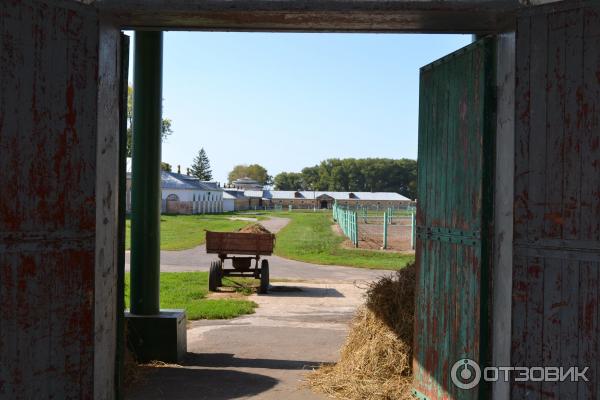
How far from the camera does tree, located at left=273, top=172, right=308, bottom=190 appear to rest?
542ft

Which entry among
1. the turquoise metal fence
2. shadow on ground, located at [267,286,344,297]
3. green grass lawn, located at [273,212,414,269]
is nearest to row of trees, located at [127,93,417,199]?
the turquoise metal fence

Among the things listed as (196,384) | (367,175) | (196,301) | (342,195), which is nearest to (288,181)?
(367,175)

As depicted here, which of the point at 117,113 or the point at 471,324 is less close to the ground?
the point at 117,113

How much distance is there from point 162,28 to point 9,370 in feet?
9.59

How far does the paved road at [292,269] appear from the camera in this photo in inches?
654

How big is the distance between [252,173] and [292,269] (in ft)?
529

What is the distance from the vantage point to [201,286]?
13953mm

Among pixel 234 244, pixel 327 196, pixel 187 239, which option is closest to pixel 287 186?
pixel 327 196

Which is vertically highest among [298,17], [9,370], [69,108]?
[298,17]

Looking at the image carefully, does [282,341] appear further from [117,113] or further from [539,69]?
[539,69]

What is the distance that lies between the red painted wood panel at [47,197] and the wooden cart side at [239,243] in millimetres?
9748

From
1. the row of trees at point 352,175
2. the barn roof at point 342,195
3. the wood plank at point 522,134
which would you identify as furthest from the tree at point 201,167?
the wood plank at point 522,134

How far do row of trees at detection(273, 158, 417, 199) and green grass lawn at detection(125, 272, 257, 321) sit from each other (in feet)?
424

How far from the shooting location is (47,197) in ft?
12.9
